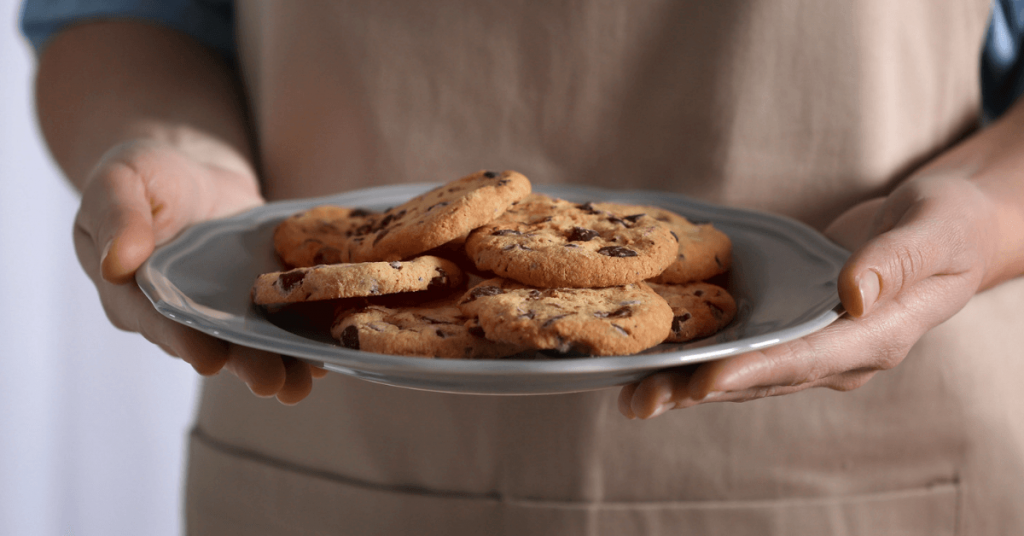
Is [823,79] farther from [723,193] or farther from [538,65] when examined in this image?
[538,65]

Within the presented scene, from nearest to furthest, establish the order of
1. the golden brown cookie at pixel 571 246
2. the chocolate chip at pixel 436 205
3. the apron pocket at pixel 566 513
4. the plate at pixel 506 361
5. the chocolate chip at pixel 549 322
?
the plate at pixel 506 361 → the chocolate chip at pixel 549 322 → the golden brown cookie at pixel 571 246 → the chocolate chip at pixel 436 205 → the apron pocket at pixel 566 513

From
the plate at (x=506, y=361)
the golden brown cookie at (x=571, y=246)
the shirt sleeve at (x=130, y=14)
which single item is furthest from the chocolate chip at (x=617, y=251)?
the shirt sleeve at (x=130, y=14)

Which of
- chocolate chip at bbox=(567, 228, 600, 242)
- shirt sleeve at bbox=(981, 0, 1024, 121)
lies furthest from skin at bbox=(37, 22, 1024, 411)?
chocolate chip at bbox=(567, 228, 600, 242)

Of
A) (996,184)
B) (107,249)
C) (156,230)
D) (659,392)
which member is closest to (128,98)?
(156,230)

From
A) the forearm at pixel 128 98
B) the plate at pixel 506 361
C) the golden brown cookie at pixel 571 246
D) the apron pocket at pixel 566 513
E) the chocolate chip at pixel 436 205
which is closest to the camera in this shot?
the plate at pixel 506 361

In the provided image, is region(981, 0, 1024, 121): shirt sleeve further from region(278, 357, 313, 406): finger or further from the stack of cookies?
region(278, 357, 313, 406): finger

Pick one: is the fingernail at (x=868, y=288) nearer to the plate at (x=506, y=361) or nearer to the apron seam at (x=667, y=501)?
the plate at (x=506, y=361)

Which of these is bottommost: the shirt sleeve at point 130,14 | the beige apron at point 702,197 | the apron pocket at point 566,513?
the apron pocket at point 566,513

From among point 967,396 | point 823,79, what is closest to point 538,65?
point 823,79

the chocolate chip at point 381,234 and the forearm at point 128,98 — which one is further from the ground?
the forearm at point 128,98
